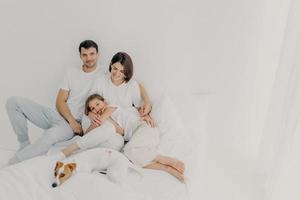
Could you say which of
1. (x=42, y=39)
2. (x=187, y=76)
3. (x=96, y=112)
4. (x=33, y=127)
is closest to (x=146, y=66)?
(x=187, y=76)

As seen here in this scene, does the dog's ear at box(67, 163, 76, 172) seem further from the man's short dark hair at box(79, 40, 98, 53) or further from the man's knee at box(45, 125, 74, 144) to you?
the man's short dark hair at box(79, 40, 98, 53)

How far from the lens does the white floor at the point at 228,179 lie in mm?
2236

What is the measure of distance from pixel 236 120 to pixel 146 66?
70 centimetres

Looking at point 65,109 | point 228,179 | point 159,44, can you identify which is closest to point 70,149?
point 65,109

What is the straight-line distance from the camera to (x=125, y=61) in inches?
86.0

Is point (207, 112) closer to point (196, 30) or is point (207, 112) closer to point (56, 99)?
point (196, 30)

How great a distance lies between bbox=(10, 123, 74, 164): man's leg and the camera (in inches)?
80.9

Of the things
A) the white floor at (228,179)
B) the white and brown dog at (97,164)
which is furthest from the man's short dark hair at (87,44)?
the white floor at (228,179)

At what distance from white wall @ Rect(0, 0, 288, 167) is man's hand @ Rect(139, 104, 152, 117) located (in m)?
0.16

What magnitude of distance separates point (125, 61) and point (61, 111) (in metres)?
0.50

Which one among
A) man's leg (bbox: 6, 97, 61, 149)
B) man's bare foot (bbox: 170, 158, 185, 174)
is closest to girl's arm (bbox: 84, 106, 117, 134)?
man's leg (bbox: 6, 97, 61, 149)

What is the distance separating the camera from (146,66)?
238cm

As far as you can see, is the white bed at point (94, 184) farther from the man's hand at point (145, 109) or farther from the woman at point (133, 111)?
the man's hand at point (145, 109)

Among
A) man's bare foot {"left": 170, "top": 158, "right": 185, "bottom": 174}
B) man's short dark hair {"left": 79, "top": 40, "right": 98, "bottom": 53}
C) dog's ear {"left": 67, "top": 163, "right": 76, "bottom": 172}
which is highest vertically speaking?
man's short dark hair {"left": 79, "top": 40, "right": 98, "bottom": 53}
